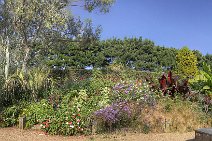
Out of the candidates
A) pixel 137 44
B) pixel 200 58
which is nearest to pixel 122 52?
pixel 137 44

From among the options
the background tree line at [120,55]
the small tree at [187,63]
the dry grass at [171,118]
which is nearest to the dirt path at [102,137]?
the dry grass at [171,118]

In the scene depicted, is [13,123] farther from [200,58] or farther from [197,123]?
[200,58]

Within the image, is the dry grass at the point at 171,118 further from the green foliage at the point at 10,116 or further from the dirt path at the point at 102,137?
the green foliage at the point at 10,116

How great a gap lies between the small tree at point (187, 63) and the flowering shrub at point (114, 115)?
59.6 feet

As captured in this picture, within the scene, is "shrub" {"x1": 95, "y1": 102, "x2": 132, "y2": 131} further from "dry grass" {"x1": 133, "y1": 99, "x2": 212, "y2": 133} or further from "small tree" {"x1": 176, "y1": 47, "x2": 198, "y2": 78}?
"small tree" {"x1": 176, "y1": 47, "x2": 198, "y2": 78}

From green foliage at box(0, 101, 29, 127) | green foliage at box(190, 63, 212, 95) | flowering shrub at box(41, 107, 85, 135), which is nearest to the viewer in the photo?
flowering shrub at box(41, 107, 85, 135)

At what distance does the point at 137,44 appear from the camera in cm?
3050

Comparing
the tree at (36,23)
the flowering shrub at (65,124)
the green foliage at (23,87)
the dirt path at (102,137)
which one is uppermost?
the tree at (36,23)

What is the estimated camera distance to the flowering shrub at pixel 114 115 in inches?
385

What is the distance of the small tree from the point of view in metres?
28.0

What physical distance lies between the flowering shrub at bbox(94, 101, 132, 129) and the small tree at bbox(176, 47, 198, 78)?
59.6 ft

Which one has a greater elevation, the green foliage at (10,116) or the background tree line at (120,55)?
the background tree line at (120,55)

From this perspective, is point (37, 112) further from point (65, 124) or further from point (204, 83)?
point (204, 83)

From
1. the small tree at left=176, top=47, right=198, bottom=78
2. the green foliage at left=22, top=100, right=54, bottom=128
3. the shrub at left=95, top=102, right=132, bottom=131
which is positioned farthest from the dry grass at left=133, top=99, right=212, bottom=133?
the small tree at left=176, top=47, right=198, bottom=78
